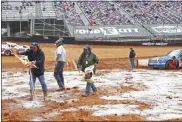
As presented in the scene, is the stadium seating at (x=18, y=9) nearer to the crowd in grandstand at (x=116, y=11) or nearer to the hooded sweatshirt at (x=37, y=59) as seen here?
the crowd in grandstand at (x=116, y=11)

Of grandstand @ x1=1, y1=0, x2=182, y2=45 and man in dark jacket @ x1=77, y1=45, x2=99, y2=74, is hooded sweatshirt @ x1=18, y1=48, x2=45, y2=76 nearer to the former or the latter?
man in dark jacket @ x1=77, y1=45, x2=99, y2=74

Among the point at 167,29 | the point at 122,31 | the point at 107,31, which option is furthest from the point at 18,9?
the point at 167,29

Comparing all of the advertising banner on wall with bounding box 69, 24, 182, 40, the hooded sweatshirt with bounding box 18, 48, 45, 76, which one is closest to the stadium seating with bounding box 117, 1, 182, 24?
the advertising banner on wall with bounding box 69, 24, 182, 40

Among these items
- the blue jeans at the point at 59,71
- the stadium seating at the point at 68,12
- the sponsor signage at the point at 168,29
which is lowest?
the blue jeans at the point at 59,71

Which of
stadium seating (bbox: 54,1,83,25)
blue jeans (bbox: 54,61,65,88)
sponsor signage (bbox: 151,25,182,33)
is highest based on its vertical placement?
stadium seating (bbox: 54,1,83,25)

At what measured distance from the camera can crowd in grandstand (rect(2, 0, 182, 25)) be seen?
64.5 m

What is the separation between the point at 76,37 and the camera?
54.8 metres

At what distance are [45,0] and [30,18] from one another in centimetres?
1028

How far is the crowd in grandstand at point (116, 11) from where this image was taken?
64500 millimetres

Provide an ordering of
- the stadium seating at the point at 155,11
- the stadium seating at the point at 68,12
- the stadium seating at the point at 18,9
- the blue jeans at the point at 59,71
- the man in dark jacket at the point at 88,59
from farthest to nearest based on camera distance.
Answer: the stadium seating at the point at 155,11 → the stadium seating at the point at 68,12 → the stadium seating at the point at 18,9 → the blue jeans at the point at 59,71 → the man in dark jacket at the point at 88,59

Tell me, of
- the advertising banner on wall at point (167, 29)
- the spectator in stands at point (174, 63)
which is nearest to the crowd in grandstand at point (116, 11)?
the advertising banner on wall at point (167, 29)

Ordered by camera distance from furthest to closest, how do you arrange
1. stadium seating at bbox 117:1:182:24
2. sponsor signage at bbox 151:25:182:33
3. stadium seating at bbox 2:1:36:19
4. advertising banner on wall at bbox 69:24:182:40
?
stadium seating at bbox 117:1:182:24 < stadium seating at bbox 2:1:36:19 < sponsor signage at bbox 151:25:182:33 < advertising banner on wall at bbox 69:24:182:40

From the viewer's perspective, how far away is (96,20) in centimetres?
6419

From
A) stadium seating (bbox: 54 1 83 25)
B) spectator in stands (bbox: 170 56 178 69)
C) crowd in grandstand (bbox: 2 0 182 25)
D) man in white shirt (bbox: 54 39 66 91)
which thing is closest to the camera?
man in white shirt (bbox: 54 39 66 91)
